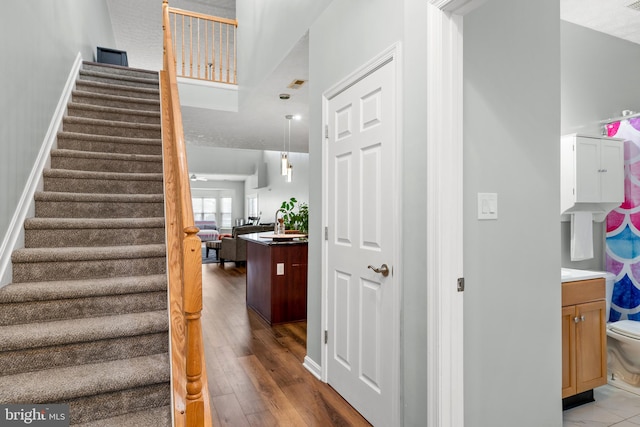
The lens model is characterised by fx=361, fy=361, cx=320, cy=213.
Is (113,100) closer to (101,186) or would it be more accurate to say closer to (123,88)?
(123,88)

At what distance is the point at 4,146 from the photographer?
2127mm

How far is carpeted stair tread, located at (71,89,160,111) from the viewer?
3.67 meters

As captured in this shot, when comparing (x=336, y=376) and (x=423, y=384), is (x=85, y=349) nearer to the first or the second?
(x=336, y=376)

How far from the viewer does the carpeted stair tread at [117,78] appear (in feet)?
13.6

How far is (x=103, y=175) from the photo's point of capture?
2918 millimetres

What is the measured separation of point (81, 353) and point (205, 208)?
14904 millimetres

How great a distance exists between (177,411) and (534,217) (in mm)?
1934

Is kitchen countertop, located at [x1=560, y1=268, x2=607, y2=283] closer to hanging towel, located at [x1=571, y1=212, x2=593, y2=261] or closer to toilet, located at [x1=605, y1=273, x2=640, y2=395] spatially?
toilet, located at [x1=605, y1=273, x2=640, y2=395]

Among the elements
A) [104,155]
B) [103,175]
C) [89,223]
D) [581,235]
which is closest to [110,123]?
[104,155]

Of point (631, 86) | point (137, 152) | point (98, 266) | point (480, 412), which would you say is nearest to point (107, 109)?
point (137, 152)

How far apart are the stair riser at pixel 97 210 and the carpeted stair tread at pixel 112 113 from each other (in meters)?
1.28

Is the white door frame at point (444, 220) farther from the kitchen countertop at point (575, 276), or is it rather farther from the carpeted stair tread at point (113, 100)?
the carpeted stair tread at point (113, 100)

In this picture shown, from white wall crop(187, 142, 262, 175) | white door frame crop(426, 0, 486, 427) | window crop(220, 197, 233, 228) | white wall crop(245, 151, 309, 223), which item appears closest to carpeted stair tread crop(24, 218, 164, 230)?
white door frame crop(426, 0, 486, 427)

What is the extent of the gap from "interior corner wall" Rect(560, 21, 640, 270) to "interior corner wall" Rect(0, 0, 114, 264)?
163 inches
